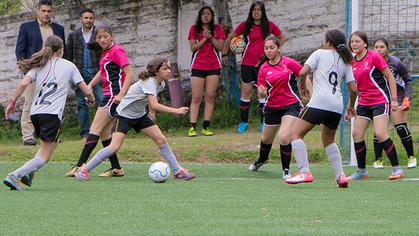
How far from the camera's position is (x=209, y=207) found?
8891 mm

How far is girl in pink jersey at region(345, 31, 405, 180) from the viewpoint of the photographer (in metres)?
12.6

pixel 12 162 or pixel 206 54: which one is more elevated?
pixel 206 54

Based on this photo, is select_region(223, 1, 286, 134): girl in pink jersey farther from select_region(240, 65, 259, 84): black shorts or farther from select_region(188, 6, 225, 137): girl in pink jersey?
select_region(188, 6, 225, 137): girl in pink jersey

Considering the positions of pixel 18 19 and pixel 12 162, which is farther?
pixel 18 19

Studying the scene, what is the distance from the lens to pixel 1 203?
30.0 feet

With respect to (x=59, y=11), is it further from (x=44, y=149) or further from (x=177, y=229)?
(x=177, y=229)

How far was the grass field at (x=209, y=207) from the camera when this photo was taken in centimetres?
748

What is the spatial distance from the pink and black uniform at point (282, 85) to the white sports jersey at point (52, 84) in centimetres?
262

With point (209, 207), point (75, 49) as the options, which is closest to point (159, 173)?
point (209, 207)

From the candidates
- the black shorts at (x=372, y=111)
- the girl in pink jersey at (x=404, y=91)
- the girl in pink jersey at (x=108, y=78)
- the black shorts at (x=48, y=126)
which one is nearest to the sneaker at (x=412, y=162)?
the girl in pink jersey at (x=404, y=91)

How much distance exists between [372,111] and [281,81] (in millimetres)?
1234

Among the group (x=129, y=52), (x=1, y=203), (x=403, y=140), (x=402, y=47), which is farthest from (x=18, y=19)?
(x=1, y=203)

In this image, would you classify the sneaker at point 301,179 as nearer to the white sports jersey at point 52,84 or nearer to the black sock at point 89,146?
the white sports jersey at point 52,84

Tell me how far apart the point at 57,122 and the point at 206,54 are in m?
6.47
